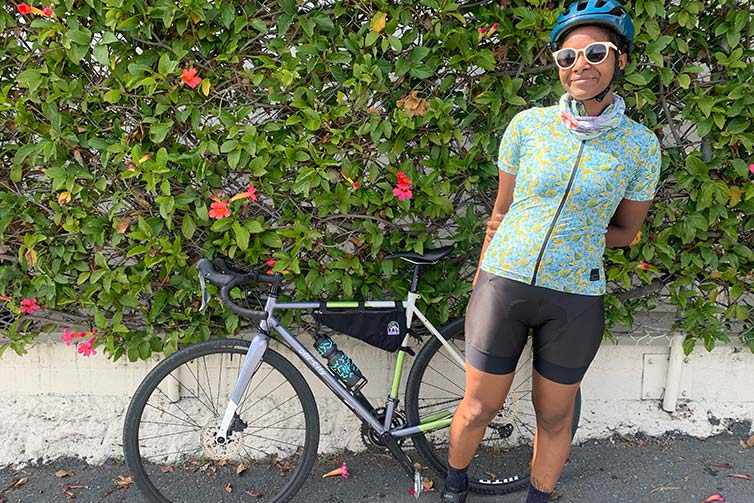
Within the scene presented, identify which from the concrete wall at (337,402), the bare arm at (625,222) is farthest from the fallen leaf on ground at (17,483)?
the bare arm at (625,222)

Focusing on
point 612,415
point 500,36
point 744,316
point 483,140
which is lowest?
point 612,415

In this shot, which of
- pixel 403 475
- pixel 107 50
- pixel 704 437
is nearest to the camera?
pixel 107 50

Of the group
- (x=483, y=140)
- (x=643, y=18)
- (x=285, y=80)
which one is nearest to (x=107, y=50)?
(x=285, y=80)

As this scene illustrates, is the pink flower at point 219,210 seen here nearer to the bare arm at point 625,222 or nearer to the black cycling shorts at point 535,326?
the black cycling shorts at point 535,326

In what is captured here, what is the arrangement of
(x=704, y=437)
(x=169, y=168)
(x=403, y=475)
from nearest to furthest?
(x=169, y=168) → (x=403, y=475) → (x=704, y=437)

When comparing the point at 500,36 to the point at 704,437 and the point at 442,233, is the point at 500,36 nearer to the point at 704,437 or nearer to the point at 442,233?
the point at 442,233

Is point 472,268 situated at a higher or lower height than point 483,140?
lower

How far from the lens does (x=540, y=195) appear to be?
2.20m

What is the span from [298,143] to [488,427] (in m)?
1.80

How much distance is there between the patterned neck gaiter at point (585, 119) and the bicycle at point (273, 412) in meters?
0.99

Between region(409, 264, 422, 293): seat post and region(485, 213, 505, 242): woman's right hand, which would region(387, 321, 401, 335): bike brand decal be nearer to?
region(409, 264, 422, 293): seat post

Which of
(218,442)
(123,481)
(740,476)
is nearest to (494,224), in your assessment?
(218,442)

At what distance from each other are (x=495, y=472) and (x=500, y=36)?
7.33 ft

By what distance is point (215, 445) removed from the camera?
121 inches
